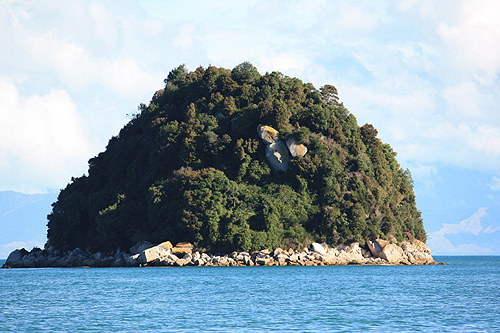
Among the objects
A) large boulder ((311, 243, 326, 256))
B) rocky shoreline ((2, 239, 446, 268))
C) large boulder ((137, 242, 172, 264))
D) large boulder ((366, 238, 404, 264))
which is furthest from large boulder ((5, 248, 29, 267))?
large boulder ((366, 238, 404, 264))

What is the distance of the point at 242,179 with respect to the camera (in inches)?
3275

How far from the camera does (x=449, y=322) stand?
26.6 metres

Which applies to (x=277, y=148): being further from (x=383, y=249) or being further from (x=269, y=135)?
(x=383, y=249)

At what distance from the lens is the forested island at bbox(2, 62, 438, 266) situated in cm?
7462

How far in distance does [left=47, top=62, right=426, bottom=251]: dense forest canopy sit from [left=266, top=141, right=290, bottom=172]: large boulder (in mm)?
1034

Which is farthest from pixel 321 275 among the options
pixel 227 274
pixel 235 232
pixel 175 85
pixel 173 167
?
pixel 175 85

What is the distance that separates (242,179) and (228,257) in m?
15.4

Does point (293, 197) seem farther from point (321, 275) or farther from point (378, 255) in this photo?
point (321, 275)

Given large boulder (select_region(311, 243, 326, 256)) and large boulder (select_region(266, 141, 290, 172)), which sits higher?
large boulder (select_region(266, 141, 290, 172))

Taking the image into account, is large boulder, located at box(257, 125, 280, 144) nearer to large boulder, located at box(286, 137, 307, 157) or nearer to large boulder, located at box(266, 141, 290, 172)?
large boulder, located at box(266, 141, 290, 172)

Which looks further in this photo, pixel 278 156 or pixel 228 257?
pixel 278 156

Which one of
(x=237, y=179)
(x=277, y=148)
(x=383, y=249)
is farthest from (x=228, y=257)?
(x=383, y=249)

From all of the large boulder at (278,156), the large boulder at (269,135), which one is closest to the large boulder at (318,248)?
the large boulder at (278,156)

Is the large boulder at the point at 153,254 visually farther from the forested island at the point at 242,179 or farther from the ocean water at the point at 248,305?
Answer: the ocean water at the point at 248,305
